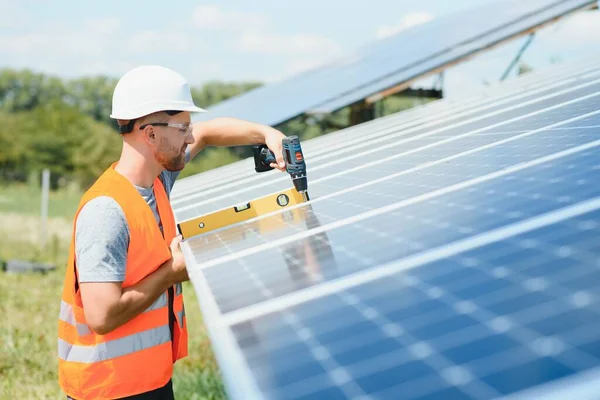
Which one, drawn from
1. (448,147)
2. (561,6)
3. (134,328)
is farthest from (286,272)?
(561,6)

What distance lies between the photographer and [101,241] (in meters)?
3.21

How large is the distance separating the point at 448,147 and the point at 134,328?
2.45 meters

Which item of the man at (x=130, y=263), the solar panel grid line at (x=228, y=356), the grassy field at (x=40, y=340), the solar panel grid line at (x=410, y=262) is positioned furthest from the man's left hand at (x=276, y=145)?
the grassy field at (x=40, y=340)

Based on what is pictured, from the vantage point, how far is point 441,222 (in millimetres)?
2730

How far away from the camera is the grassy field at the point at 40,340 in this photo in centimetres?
719

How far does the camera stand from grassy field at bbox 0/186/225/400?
719cm

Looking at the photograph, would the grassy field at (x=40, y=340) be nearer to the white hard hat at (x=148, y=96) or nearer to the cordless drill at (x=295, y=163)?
the cordless drill at (x=295, y=163)

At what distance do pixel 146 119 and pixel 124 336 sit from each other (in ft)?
3.71

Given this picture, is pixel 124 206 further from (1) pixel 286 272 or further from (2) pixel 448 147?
(2) pixel 448 147

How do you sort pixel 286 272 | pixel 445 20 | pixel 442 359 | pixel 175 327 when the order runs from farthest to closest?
pixel 445 20
pixel 175 327
pixel 286 272
pixel 442 359

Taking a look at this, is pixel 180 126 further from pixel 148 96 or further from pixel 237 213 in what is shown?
pixel 237 213

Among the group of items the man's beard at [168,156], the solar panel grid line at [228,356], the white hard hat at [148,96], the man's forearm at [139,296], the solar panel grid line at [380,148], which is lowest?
the man's forearm at [139,296]

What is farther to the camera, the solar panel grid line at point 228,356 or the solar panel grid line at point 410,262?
the solar panel grid line at point 410,262

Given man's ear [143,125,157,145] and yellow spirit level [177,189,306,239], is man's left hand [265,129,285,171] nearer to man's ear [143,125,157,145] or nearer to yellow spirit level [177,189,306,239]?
yellow spirit level [177,189,306,239]
